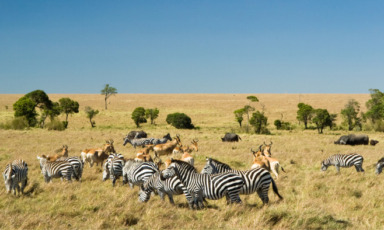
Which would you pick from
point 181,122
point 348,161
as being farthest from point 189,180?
point 181,122

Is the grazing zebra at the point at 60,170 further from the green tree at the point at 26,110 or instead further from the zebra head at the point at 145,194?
the green tree at the point at 26,110

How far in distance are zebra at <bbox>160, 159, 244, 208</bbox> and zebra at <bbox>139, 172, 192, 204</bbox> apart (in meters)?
0.15

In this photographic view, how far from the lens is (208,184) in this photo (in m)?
9.12

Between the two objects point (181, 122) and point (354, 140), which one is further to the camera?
point (181, 122)

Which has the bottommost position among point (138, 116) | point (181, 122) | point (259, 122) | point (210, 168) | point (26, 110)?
point (210, 168)

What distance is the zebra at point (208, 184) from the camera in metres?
8.95

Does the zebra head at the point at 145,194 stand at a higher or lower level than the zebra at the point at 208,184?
lower

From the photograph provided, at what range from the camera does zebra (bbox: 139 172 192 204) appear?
31.3ft

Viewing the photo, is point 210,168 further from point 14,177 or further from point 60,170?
point 14,177

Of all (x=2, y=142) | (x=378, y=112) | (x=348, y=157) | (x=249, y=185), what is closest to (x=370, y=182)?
(x=348, y=157)

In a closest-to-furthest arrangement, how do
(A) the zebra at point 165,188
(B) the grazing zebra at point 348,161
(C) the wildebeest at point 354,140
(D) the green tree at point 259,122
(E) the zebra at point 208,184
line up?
(E) the zebra at point 208,184
(A) the zebra at point 165,188
(B) the grazing zebra at point 348,161
(C) the wildebeest at point 354,140
(D) the green tree at point 259,122

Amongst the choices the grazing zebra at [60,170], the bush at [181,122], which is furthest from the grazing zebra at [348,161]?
the bush at [181,122]

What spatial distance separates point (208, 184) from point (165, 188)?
4.47 ft

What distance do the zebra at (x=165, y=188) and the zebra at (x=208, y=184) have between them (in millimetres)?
152
